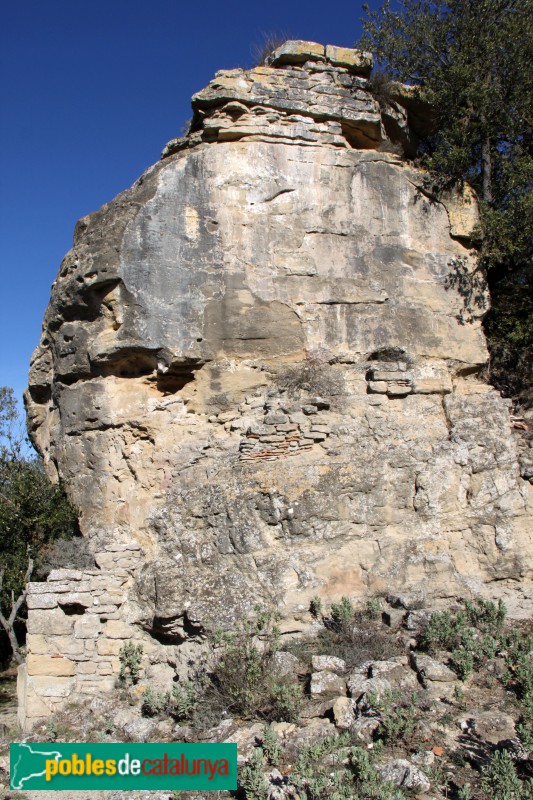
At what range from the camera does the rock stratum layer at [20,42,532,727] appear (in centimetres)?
622

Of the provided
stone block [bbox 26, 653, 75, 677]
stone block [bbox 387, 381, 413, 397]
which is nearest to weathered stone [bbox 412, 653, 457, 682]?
stone block [bbox 387, 381, 413, 397]

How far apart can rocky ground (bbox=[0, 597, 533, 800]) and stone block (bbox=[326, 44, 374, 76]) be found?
628 centimetres

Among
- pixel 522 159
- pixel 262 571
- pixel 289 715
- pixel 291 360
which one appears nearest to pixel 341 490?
pixel 262 571

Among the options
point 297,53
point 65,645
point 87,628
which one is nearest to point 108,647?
point 87,628

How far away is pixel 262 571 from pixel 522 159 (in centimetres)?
628

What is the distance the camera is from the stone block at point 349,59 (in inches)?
309

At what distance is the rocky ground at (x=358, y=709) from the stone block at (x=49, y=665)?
373mm

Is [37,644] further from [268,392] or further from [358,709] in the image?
[268,392]

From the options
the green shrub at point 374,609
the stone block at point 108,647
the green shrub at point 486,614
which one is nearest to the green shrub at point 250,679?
the green shrub at point 374,609

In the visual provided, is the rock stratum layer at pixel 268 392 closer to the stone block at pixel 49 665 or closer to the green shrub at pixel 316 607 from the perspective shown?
the stone block at pixel 49 665

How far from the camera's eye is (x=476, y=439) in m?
7.03

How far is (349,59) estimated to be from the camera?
7.89 m

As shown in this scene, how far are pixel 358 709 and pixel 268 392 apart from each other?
3.47 metres

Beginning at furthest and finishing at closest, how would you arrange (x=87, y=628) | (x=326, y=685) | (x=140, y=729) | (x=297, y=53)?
1. (x=297, y=53)
2. (x=87, y=628)
3. (x=140, y=729)
4. (x=326, y=685)
